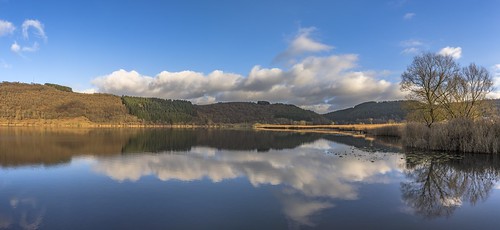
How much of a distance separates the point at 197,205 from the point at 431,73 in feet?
115

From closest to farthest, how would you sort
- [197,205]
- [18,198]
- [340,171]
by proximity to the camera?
[197,205] → [18,198] → [340,171]

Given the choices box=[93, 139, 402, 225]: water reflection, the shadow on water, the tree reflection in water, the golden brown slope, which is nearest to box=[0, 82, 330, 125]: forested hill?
the golden brown slope

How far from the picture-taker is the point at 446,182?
14.5 meters

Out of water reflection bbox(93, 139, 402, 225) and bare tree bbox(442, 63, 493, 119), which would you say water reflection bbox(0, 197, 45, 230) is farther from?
bare tree bbox(442, 63, 493, 119)

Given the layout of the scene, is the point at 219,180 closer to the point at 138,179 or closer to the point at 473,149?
the point at 138,179

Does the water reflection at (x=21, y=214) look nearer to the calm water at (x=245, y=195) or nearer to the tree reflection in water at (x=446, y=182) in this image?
the calm water at (x=245, y=195)

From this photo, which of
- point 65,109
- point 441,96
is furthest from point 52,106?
point 441,96

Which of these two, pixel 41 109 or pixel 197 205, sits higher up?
pixel 41 109

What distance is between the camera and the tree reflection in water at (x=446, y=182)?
1071 centimetres

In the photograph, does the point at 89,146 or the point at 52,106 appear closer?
the point at 89,146

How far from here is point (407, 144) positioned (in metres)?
33.8

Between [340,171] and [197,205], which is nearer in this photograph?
[197,205]

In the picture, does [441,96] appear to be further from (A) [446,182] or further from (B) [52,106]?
(B) [52,106]

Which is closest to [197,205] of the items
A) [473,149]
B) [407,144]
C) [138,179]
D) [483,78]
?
[138,179]
